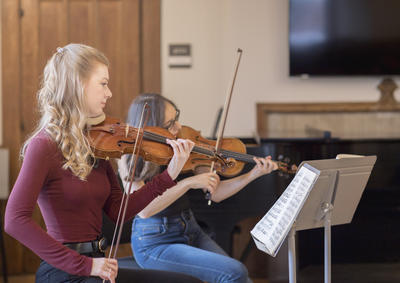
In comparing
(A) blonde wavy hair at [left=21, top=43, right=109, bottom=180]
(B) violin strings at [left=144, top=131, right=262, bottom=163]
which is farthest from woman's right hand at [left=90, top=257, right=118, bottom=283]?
(B) violin strings at [left=144, top=131, right=262, bottom=163]

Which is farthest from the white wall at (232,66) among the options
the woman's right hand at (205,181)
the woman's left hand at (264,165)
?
the woman's right hand at (205,181)

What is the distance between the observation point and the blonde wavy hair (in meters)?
1.61

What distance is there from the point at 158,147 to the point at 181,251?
1.47ft

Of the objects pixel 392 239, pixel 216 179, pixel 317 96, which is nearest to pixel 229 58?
pixel 317 96

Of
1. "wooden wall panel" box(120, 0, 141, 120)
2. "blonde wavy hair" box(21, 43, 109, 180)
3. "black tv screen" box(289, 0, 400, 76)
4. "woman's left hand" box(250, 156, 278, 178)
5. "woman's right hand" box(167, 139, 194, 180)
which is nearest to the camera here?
"blonde wavy hair" box(21, 43, 109, 180)

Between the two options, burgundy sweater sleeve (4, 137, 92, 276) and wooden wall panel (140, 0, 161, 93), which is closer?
burgundy sweater sleeve (4, 137, 92, 276)

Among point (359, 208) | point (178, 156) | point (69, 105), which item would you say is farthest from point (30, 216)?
point (359, 208)

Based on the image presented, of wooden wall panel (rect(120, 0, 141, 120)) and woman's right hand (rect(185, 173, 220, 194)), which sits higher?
wooden wall panel (rect(120, 0, 141, 120))

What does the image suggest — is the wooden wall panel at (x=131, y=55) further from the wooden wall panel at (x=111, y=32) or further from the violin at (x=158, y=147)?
the violin at (x=158, y=147)

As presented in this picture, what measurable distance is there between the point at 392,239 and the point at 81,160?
2121 millimetres

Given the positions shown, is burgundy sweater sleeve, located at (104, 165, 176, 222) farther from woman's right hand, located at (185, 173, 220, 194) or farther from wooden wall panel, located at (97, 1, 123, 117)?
wooden wall panel, located at (97, 1, 123, 117)

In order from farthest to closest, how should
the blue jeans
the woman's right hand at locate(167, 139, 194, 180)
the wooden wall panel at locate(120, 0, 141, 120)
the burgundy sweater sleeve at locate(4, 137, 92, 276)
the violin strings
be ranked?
the wooden wall panel at locate(120, 0, 141, 120), the blue jeans, the violin strings, the woman's right hand at locate(167, 139, 194, 180), the burgundy sweater sleeve at locate(4, 137, 92, 276)

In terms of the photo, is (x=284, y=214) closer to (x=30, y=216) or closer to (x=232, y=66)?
(x=30, y=216)

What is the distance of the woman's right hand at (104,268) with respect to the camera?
1.56m
